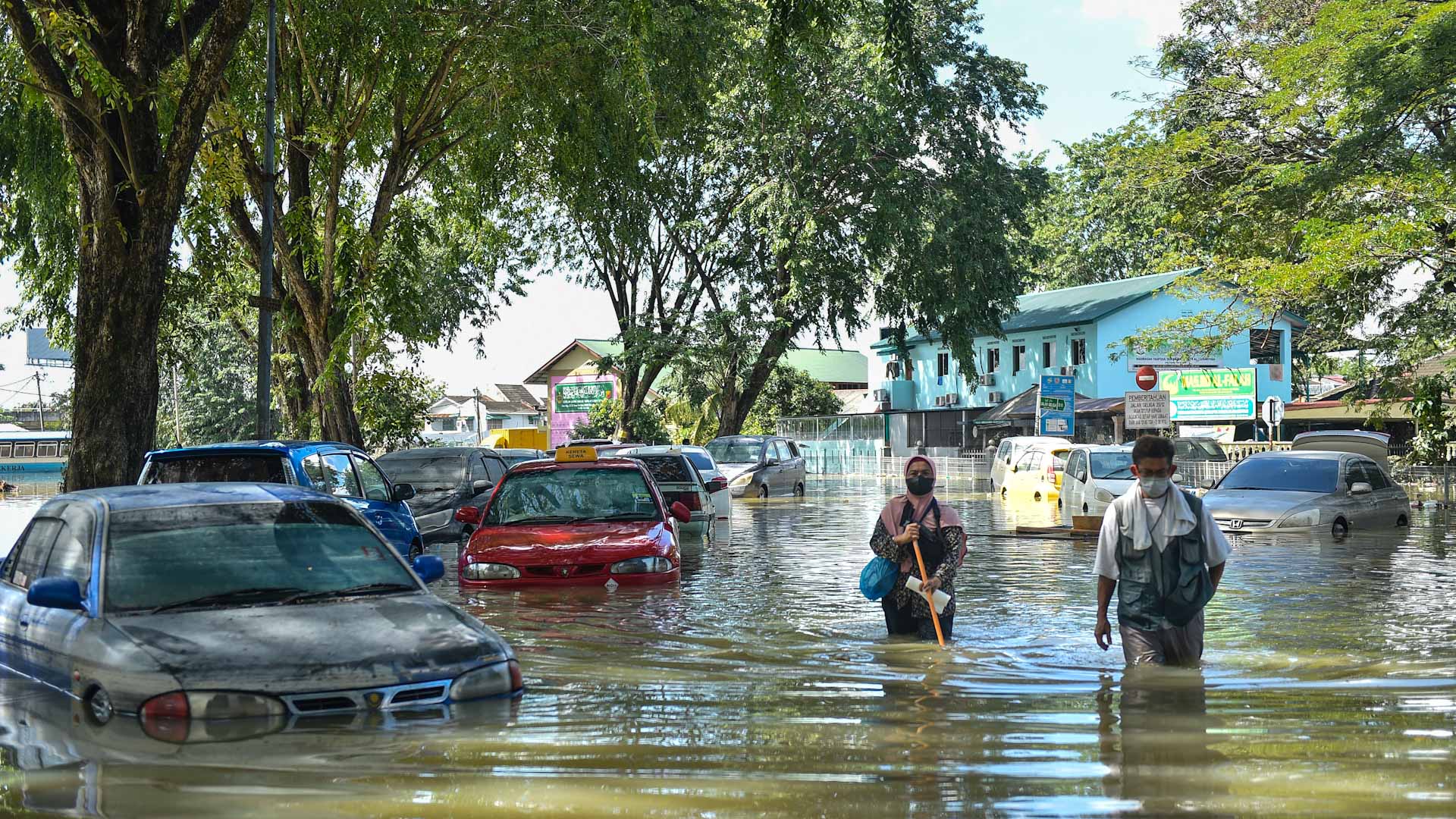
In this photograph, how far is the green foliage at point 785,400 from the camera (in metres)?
65.7

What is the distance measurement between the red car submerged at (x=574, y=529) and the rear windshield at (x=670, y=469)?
5.75 m

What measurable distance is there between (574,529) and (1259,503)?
469 inches

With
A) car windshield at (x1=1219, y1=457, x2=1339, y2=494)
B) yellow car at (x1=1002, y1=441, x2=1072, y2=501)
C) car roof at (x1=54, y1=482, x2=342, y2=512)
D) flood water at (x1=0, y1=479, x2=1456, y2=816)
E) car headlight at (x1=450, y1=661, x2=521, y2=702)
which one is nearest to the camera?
flood water at (x1=0, y1=479, x2=1456, y2=816)

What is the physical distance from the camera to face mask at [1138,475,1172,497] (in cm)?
777

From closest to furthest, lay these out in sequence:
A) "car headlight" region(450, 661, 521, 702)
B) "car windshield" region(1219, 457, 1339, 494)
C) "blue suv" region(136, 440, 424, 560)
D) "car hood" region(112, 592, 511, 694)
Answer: "car hood" region(112, 592, 511, 694) → "car headlight" region(450, 661, 521, 702) → "blue suv" region(136, 440, 424, 560) → "car windshield" region(1219, 457, 1339, 494)

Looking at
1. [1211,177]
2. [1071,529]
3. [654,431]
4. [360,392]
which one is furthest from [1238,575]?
[654,431]

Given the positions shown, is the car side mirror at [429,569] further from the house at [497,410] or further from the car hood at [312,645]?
the house at [497,410]

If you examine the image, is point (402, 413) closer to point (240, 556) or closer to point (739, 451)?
point (739, 451)

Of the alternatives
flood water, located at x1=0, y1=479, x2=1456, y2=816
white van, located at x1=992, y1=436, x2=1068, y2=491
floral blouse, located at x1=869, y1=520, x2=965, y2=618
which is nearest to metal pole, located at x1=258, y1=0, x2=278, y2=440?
flood water, located at x1=0, y1=479, x2=1456, y2=816

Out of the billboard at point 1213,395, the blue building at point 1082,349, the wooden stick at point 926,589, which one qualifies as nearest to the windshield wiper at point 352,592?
the wooden stick at point 926,589

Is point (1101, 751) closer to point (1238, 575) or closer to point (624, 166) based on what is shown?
point (1238, 575)

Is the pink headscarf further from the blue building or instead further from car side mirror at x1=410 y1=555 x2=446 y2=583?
the blue building

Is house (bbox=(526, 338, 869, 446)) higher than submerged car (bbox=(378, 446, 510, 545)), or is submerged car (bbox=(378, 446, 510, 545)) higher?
house (bbox=(526, 338, 869, 446))

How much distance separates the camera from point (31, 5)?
13617 mm
